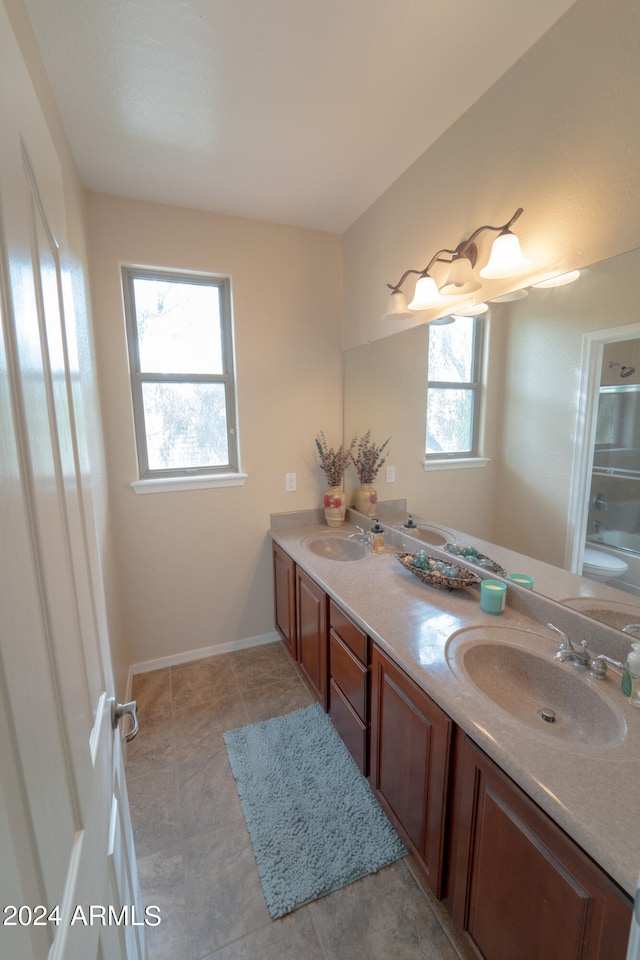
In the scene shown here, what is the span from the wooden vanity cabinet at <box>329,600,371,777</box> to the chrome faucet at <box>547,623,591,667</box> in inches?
23.8

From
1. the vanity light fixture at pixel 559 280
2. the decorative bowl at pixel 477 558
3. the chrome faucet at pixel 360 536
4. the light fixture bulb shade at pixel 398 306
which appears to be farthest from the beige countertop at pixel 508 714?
the light fixture bulb shade at pixel 398 306

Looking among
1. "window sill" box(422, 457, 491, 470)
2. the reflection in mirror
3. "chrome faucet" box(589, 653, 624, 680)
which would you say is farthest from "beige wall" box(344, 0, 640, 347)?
"chrome faucet" box(589, 653, 624, 680)

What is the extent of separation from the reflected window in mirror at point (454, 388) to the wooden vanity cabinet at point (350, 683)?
89cm

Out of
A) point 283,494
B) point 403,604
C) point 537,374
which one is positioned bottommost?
point 403,604

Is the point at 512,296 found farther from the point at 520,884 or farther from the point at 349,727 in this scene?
the point at 349,727

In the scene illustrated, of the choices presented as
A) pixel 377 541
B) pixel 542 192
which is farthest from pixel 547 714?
pixel 542 192

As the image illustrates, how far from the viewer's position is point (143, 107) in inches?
57.1

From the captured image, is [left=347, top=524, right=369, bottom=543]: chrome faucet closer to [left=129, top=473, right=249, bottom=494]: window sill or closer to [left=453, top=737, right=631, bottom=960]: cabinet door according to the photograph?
[left=129, top=473, right=249, bottom=494]: window sill

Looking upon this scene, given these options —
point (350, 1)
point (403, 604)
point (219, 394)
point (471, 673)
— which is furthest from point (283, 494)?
point (350, 1)

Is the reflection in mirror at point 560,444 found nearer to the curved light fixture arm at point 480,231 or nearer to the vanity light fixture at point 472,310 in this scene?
the vanity light fixture at point 472,310

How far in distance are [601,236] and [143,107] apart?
166 cm

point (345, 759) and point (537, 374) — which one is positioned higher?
point (537, 374)

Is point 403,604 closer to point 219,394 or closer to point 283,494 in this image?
point 283,494

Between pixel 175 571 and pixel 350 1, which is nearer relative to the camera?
pixel 350 1
